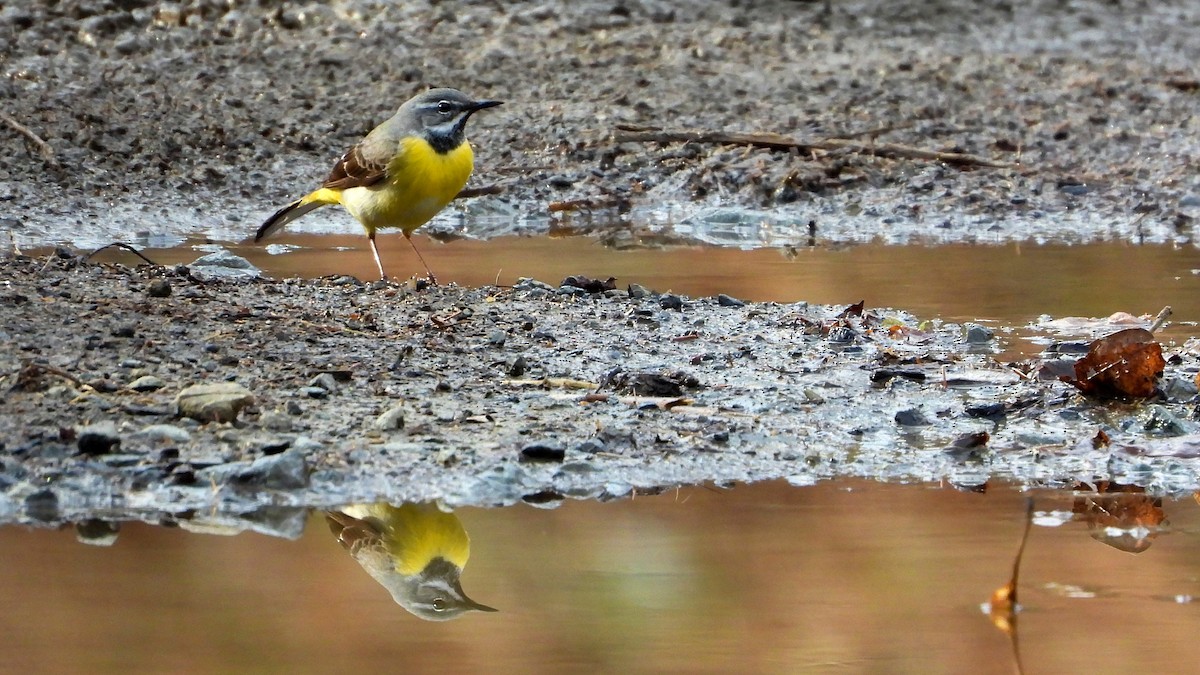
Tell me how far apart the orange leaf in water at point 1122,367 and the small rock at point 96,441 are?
320 centimetres

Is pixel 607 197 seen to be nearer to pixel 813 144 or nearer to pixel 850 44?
pixel 813 144

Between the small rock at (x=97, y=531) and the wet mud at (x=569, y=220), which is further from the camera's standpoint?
the wet mud at (x=569, y=220)

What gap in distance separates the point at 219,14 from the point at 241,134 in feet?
8.26

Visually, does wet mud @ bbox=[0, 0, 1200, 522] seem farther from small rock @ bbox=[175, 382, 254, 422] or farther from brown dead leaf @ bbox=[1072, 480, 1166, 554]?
brown dead leaf @ bbox=[1072, 480, 1166, 554]

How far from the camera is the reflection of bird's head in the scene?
14.0 feet

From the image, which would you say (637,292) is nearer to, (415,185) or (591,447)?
(415,185)

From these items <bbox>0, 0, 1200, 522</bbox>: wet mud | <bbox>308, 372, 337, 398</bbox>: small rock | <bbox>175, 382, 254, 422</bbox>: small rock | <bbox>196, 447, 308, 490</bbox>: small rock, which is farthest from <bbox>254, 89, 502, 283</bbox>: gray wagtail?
<bbox>196, 447, 308, 490</bbox>: small rock

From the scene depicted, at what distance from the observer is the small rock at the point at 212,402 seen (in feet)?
17.4

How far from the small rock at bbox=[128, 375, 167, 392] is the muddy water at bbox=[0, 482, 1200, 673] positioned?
1.02 meters

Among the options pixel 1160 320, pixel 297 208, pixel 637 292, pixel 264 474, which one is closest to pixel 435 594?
pixel 264 474

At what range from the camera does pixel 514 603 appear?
165 inches

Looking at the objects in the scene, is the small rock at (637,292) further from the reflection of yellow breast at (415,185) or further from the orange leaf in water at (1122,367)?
the orange leaf in water at (1122,367)

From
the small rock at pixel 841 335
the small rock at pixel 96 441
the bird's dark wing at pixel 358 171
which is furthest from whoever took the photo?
the bird's dark wing at pixel 358 171

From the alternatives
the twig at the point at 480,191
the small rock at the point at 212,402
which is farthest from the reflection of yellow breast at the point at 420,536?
the twig at the point at 480,191
